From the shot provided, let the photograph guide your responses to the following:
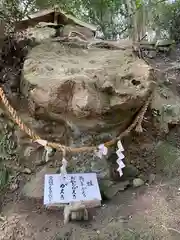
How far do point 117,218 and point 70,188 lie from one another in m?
0.43

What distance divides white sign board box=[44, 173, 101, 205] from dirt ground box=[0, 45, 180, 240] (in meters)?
0.14

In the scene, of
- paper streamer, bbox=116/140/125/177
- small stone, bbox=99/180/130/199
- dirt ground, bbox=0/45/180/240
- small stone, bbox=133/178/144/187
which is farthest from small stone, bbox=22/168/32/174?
small stone, bbox=133/178/144/187

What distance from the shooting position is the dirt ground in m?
2.21

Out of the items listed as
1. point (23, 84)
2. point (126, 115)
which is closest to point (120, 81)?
point (126, 115)

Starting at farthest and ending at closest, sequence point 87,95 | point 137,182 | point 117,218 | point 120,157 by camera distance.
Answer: point 137,182
point 120,157
point 87,95
point 117,218

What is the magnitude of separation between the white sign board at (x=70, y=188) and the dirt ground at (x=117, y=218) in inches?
5.7

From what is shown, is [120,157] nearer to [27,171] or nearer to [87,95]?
[87,95]

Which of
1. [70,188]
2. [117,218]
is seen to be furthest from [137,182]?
[70,188]

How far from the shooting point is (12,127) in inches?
118

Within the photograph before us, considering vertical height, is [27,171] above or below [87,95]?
below

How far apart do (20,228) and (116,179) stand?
937mm

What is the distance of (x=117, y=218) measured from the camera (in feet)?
7.78

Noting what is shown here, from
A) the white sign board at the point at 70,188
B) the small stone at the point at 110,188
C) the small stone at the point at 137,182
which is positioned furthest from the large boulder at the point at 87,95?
the small stone at the point at 137,182

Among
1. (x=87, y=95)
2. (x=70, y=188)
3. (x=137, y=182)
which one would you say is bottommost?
(x=137, y=182)
